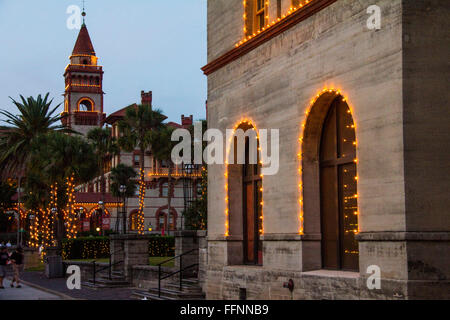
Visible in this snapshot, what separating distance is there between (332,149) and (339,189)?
98 cm

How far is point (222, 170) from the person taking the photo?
66.2 ft

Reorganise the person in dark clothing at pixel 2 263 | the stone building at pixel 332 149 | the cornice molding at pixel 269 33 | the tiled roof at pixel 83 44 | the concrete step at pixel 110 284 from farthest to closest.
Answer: the tiled roof at pixel 83 44, the person in dark clothing at pixel 2 263, the concrete step at pixel 110 284, the cornice molding at pixel 269 33, the stone building at pixel 332 149

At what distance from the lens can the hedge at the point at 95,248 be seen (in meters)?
45.8

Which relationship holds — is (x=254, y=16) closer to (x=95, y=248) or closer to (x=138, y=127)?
(x=95, y=248)

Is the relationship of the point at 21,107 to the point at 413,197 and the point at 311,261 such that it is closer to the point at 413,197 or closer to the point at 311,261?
the point at 311,261

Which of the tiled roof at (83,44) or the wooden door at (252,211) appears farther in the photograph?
the tiled roof at (83,44)

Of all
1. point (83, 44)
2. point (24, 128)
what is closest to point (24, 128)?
point (24, 128)

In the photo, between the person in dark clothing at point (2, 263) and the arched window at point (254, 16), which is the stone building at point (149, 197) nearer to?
the person in dark clothing at point (2, 263)

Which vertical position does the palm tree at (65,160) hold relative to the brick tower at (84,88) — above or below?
below

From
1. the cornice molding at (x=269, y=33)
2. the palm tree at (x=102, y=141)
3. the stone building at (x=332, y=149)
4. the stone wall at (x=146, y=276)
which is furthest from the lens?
the palm tree at (x=102, y=141)

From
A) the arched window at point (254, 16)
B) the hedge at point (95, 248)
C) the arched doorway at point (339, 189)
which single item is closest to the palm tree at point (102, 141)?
the hedge at point (95, 248)

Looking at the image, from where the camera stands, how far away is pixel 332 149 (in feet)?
51.8
